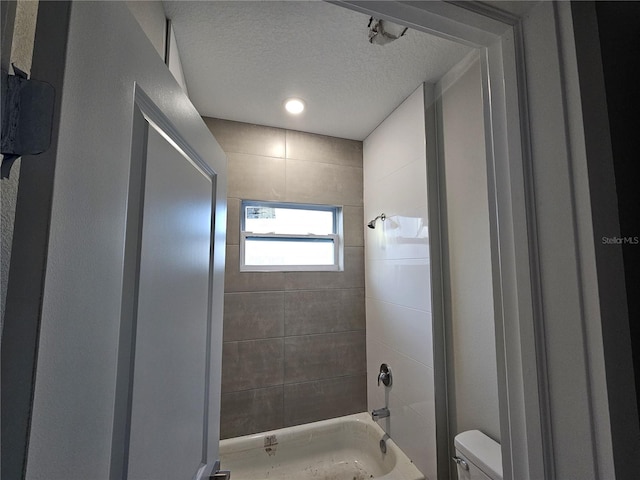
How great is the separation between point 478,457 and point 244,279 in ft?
5.05

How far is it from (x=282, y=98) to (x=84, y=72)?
1521 millimetres

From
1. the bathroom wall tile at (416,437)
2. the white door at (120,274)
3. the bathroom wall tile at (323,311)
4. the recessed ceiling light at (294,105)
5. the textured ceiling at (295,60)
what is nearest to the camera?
the white door at (120,274)

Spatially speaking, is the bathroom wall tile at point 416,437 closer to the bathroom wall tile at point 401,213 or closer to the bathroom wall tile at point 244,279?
the bathroom wall tile at point 401,213

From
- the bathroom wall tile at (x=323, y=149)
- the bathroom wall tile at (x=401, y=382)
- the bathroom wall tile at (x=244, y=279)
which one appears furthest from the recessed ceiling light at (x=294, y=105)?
the bathroom wall tile at (x=401, y=382)

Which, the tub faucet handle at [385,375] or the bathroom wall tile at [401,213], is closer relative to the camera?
the bathroom wall tile at [401,213]

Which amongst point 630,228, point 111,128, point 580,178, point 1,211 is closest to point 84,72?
point 111,128

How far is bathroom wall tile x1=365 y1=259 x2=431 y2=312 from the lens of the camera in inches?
61.1

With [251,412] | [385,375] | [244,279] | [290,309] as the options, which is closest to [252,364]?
[251,412]

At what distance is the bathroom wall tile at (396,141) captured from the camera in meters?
1.63

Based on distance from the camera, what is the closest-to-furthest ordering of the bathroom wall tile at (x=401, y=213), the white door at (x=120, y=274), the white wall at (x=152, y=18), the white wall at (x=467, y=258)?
the white door at (x=120, y=274) < the white wall at (x=152, y=18) < the white wall at (x=467, y=258) < the bathroom wall tile at (x=401, y=213)

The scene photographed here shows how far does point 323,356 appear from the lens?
205cm

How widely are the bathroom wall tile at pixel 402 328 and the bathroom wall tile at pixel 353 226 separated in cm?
46

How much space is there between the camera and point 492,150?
0.65m

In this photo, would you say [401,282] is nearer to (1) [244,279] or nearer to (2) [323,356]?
(2) [323,356]
